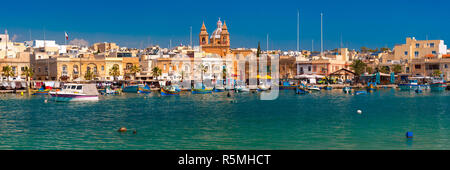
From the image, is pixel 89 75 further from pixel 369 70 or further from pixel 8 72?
pixel 369 70

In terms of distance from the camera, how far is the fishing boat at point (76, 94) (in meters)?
50.7

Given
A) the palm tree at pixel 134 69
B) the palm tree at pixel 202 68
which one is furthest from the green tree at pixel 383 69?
the palm tree at pixel 134 69

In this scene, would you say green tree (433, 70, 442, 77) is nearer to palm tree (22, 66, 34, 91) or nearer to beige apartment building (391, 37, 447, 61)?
beige apartment building (391, 37, 447, 61)

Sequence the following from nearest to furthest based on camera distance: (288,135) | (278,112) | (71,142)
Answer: (71,142) < (288,135) < (278,112)

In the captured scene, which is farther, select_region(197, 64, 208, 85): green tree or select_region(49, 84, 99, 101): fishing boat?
select_region(197, 64, 208, 85): green tree

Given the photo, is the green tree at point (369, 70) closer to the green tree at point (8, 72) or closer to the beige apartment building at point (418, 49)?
the beige apartment building at point (418, 49)

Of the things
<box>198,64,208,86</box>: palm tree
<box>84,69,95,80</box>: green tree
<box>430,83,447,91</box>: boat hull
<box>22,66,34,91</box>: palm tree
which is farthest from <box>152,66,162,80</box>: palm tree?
<box>430,83,447,91</box>: boat hull

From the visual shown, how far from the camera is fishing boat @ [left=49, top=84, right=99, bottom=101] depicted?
166 feet

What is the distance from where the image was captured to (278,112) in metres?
39.6

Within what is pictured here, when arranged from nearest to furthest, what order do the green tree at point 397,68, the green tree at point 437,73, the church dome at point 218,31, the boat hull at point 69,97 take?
1. the boat hull at point 69,97
2. the green tree at point 437,73
3. the green tree at point 397,68
4. the church dome at point 218,31

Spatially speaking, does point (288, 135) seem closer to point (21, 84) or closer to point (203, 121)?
point (203, 121)

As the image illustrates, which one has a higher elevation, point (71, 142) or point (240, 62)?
point (240, 62)
